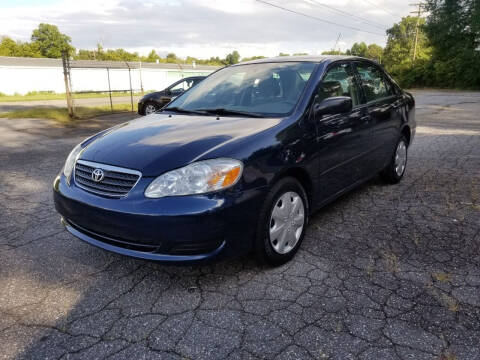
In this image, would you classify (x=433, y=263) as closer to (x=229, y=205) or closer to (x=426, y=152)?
(x=229, y=205)

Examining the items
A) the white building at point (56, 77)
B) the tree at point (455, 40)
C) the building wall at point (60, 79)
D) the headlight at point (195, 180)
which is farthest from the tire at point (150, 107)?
the tree at point (455, 40)

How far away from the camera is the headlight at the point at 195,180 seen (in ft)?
8.15

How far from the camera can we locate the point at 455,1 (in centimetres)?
2980

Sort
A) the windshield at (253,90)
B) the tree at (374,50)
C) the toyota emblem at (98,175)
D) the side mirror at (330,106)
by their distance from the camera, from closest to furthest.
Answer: the toyota emblem at (98,175), the side mirror at (330,106), the windshield at (253,90), the tree at (374,50)

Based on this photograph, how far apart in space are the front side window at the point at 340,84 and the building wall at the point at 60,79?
117 feet

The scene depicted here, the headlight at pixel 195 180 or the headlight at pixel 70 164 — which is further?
the headlight at pixel 70 164

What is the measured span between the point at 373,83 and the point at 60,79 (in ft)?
152

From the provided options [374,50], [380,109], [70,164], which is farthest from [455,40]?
[374,50]

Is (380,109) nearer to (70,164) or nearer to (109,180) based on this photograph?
(109,180)

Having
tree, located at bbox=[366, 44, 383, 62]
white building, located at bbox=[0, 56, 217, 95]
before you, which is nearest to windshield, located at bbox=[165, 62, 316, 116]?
white building, located at bbox=[0, 56, 217, 95]

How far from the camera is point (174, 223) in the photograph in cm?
242

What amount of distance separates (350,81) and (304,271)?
2.14 m

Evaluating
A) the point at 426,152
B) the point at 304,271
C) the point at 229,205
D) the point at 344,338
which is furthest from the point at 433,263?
the point at 426,152

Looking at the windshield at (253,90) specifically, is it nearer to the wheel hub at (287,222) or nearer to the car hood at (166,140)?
the car hood at (166,140)
